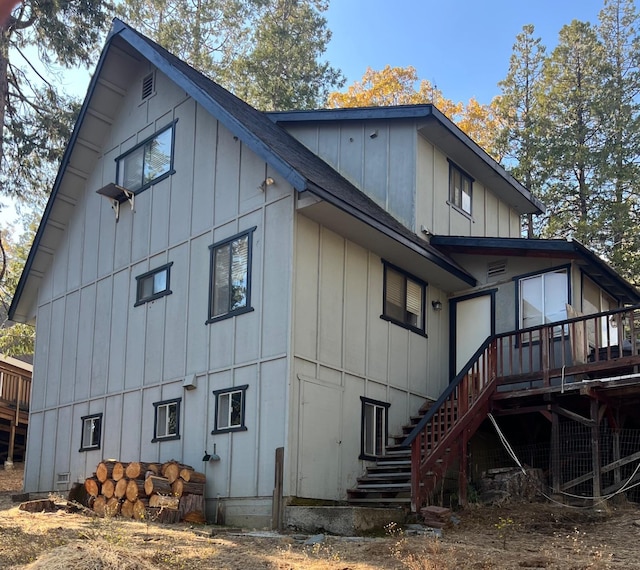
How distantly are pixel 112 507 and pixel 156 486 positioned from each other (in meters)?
0.90

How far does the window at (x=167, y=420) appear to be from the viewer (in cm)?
1417

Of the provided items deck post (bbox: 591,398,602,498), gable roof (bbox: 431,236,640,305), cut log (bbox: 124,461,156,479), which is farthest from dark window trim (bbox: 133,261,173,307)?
deck post (bbox: 591,398,602,498)

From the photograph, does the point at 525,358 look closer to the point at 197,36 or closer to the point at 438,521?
the point at 438,521

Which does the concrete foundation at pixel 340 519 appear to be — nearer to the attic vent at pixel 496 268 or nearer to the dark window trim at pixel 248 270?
the dark window trim at pixel 248 270

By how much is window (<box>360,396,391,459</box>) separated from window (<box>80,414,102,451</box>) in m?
5.86

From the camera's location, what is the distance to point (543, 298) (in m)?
15.1

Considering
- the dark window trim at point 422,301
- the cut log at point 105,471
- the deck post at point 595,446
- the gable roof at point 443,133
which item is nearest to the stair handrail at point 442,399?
the deck post at point 595,446

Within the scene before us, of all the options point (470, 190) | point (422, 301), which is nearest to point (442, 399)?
point (422, 301)

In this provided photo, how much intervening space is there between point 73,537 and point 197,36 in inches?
1183

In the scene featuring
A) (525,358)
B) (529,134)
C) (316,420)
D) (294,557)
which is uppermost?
(529,134)

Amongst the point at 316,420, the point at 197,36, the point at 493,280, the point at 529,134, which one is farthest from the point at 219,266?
the point at 197,36

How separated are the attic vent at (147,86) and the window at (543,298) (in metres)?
8.82

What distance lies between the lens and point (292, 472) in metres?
12.0

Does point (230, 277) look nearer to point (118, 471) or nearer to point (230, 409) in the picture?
point (230, 409)
